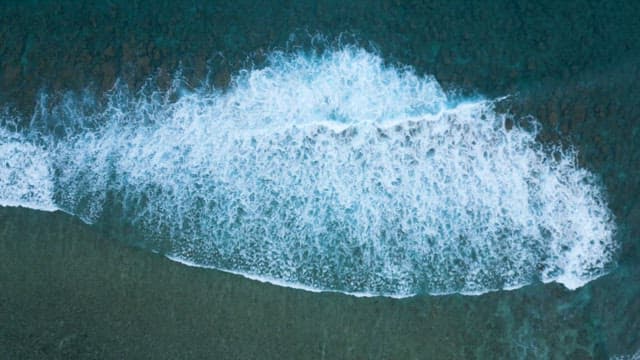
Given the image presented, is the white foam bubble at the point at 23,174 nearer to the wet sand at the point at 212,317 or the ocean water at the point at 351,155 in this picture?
the ocean water at the point at 351,155

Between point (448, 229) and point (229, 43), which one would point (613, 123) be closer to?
point (448, 229)

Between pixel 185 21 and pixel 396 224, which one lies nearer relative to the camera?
pixel 396 224

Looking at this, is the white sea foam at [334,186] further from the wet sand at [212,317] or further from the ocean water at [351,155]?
the wet sand at [212,317]

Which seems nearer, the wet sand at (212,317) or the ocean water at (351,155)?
the wet sand at (212,317)

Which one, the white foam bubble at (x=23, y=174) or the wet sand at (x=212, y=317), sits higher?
the white foam bubble at (x=23, y=174)

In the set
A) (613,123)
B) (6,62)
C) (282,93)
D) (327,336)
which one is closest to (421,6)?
(282,93)

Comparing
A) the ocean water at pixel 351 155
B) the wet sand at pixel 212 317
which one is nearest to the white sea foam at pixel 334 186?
the ocean water at pixel 351 155

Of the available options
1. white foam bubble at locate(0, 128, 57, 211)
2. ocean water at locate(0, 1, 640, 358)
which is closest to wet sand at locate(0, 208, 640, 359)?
ocean water at locate(0, 1, 640, 358)

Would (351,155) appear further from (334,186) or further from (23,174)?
(23,174)

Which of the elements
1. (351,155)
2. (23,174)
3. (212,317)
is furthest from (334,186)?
(23,174)
